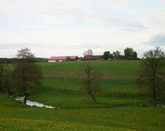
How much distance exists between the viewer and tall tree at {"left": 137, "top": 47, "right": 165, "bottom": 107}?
241 feet

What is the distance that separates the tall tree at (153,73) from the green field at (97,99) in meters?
3.93

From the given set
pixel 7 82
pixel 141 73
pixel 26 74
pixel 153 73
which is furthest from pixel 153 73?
pixel 7 82

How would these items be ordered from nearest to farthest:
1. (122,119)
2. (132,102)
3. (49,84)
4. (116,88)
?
(122,119) → (132,102) → (116,88) → (49,84)

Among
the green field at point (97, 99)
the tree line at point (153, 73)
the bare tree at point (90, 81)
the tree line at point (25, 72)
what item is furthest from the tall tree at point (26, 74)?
the tree line at point (153, 73)

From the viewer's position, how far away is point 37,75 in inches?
3056

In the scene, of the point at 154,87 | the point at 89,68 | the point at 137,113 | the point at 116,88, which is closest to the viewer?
the point at 137,113

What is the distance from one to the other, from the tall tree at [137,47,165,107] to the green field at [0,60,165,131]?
3.93 meters

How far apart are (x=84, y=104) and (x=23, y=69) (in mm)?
14732

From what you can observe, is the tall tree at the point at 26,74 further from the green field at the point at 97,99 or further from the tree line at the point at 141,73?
the green field at the point at 97,99

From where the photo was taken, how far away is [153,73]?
73938mm

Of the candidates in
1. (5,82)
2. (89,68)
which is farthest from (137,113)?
(5,82)

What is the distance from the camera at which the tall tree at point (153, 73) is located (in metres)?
73.3

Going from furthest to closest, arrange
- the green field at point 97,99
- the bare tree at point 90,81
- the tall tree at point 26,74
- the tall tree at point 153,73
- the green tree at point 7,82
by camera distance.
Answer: the green tree at point 7,82, the bare tree at point 90,81, the tall tree at point 26,74, the tall tree at point 153,73, the green field at point 97,99

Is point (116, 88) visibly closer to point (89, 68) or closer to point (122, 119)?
point (89, 68)
